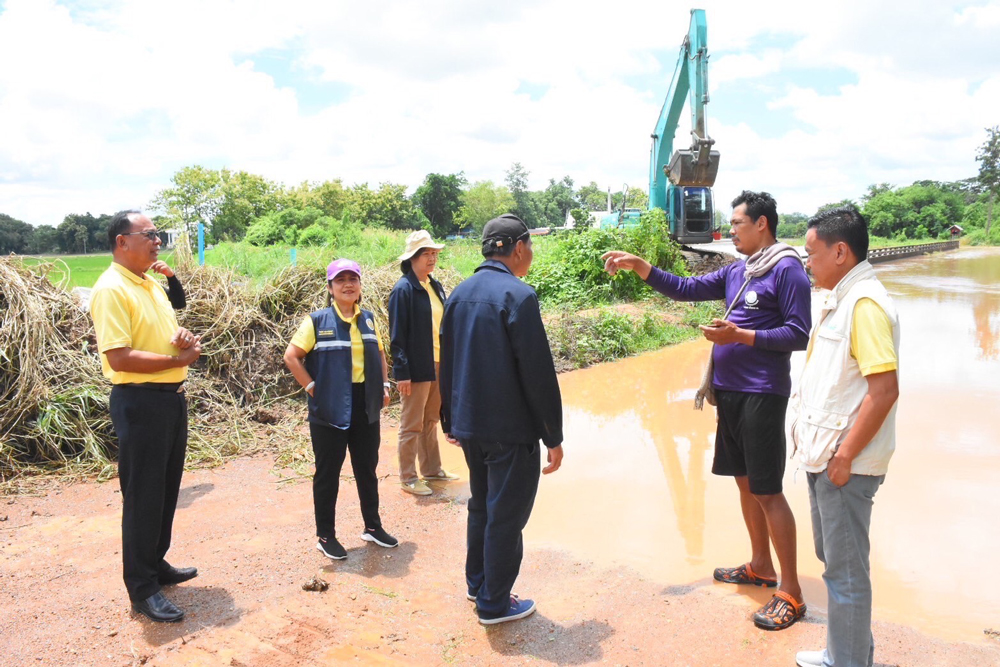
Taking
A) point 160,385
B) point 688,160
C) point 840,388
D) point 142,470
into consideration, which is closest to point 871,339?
point 840,388

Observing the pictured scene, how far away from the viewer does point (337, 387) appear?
155 inches

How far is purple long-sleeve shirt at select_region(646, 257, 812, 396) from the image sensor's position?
3215 millimetres

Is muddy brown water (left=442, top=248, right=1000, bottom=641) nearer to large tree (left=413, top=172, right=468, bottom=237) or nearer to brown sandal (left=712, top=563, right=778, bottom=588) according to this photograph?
brown sandal (left=712, top=563, right=778, bottom=588)

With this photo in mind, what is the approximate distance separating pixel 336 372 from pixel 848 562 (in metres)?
2.74

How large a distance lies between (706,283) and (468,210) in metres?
46.2

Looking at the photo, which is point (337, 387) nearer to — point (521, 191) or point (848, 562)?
point (848, 562)

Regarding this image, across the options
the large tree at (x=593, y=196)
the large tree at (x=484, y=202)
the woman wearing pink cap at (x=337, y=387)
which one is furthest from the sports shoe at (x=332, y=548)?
the large tree at (x=593, y=196)

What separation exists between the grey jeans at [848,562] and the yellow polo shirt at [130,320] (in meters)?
3.05

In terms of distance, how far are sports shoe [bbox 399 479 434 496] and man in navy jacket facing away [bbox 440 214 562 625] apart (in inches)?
74.0

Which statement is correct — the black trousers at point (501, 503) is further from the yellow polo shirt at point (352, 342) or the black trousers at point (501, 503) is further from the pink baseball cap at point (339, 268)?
the pink baseball cap at point (339, 268)

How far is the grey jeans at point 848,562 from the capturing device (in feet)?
8.41

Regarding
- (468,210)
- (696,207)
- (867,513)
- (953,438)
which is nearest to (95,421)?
(867,513)

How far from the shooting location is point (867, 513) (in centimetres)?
259

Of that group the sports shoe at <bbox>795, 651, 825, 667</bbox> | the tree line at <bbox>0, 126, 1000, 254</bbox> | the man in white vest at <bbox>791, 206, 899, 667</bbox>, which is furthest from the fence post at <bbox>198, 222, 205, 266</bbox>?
the sports shoe at <bbox>795, 651, 825, 667</bbox>
